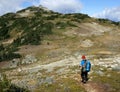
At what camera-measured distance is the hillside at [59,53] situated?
3148 cm

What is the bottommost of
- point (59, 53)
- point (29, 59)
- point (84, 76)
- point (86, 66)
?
point (84, 76)

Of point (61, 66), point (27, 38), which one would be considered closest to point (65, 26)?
point (27, 38)

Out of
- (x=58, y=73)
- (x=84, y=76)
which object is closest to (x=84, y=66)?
(x=84, y=76)

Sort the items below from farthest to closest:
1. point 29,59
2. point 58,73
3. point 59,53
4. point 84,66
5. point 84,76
A: 1. point 59,53
2. point 29,59
3. point 58,73
4. point 84,76
5. point 84,66

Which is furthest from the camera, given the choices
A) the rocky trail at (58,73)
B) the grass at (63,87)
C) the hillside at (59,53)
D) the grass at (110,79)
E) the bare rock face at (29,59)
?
the bare rock face at (29,59)

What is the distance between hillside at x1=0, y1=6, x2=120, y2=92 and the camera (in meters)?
31.5

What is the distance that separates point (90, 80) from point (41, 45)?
26785mm

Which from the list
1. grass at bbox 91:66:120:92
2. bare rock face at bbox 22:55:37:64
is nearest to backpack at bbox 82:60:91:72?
grass at bbox 91:66:120:92

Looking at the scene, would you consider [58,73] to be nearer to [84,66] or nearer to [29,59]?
[84,66]

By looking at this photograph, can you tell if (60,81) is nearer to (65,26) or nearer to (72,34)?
(72,34)

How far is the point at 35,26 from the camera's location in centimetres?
7144

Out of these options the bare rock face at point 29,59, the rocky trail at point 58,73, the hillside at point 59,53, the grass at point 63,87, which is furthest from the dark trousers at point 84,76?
the bare rock face at point 29,59

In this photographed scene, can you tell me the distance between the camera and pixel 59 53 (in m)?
50.4

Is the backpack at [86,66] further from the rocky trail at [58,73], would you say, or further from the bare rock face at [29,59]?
the bare rock face at [29,59]
